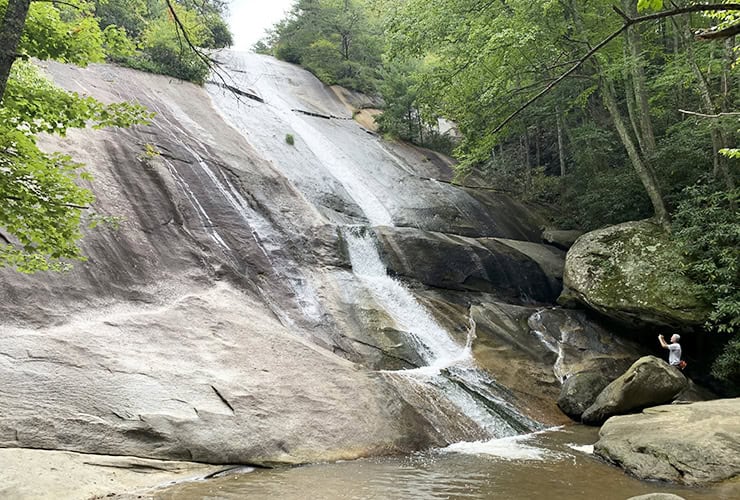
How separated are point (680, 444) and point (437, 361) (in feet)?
19.6

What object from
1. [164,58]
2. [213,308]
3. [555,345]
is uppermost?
[164,58]

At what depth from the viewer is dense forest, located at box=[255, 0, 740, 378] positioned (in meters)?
13.1

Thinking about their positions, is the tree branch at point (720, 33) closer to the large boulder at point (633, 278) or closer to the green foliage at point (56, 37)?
the green foliage at point (56, 37)

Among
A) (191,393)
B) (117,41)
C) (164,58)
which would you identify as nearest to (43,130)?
(117,41)

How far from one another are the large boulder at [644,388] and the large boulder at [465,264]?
20.7 ft

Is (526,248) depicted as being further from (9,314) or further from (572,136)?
(9,314)

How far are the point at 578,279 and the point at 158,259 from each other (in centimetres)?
1164

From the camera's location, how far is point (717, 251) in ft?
42.0

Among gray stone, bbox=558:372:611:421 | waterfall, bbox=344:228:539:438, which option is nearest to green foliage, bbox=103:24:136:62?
waterfall, bbox=344:228:539:438

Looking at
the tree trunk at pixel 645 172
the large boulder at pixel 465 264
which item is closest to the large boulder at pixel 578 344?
the large boulder at pixel 465 264

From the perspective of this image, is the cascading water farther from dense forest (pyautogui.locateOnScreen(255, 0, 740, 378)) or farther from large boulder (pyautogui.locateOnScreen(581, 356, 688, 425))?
dense forest (pyautogui.locateOnScreen(255, 0, 740, 378))

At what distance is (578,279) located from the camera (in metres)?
15.0

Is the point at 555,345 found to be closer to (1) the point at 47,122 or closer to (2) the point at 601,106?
(1) the point at 47,122

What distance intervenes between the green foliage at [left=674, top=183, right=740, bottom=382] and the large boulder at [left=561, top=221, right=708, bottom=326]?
14.6 inches
